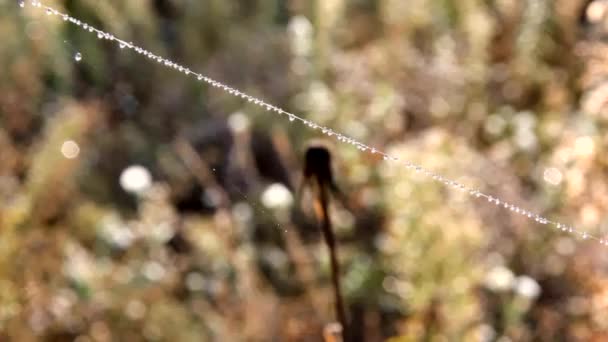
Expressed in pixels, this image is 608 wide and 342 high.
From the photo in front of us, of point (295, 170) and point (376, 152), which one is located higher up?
point (295, 170)

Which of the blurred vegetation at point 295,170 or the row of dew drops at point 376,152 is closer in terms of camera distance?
the row of dew drops at point 376,152

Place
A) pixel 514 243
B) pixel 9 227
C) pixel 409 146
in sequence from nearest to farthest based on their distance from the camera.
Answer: pixel 9 227 < pixel 514 243 < pixel 409 146

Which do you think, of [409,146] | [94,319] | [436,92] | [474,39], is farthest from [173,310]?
[474,39]

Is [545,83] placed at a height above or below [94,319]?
above

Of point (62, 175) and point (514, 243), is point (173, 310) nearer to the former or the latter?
point (62, 175)

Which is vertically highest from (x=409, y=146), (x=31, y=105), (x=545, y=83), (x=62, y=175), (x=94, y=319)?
(x=545, y=83)

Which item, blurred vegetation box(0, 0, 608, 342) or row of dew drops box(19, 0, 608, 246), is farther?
blurred vegetation box(0, 0, 608, 342)

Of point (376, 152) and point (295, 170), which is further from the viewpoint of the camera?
point (295, 170)

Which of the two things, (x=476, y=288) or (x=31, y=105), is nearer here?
(x=476, y=288)
